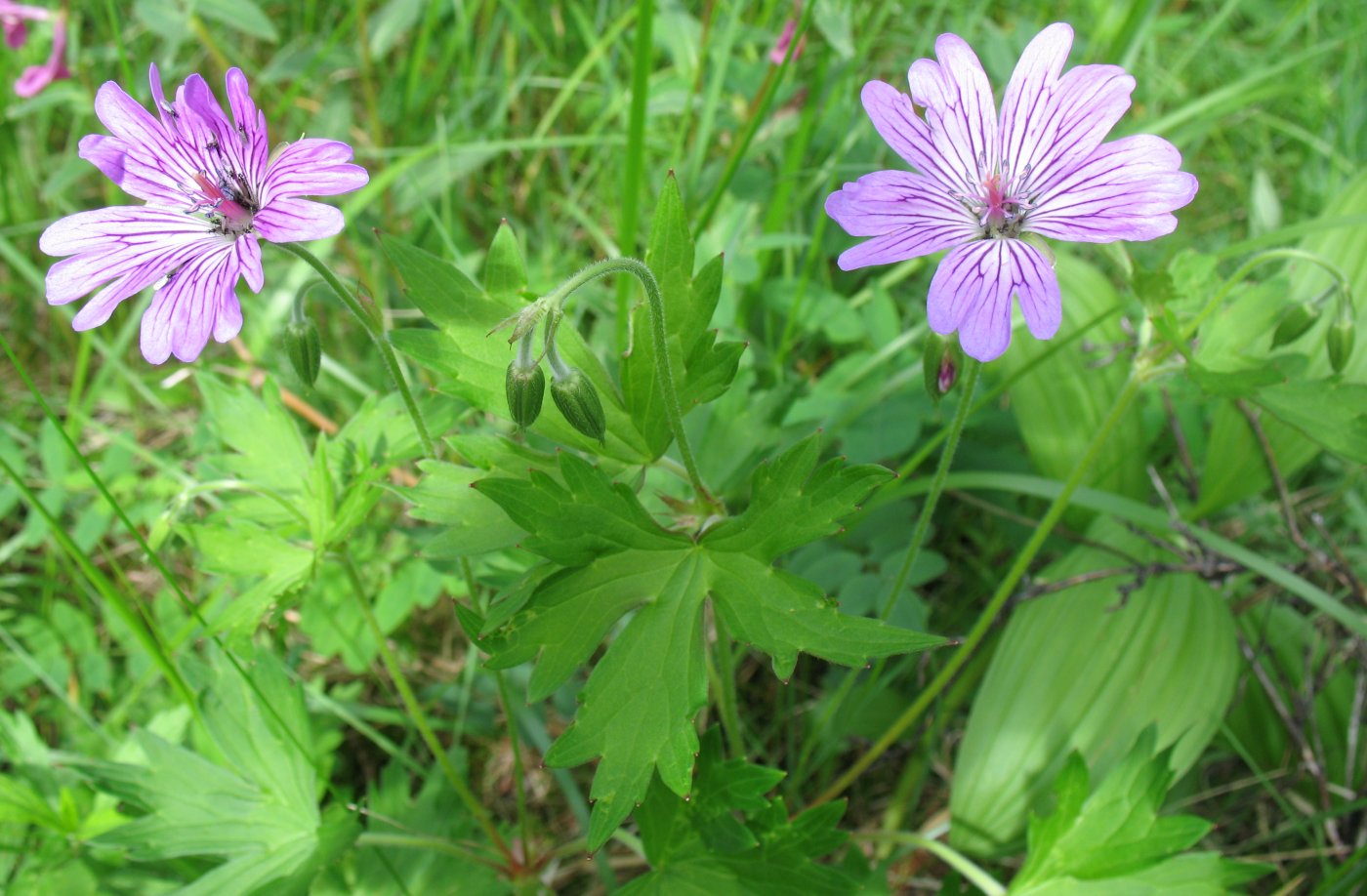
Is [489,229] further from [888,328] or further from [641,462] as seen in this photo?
[641,462]

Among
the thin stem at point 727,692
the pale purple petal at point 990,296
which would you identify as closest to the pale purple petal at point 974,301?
the pale purple petal at point 990,296

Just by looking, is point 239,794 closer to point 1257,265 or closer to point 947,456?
point 947,456

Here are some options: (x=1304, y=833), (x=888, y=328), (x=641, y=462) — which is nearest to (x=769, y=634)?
(x=641, y=462)

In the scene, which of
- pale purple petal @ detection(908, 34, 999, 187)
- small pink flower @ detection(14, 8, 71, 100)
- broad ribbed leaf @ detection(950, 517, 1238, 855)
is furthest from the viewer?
Result: small pink flower @ detection(14, 8, 71, 100)

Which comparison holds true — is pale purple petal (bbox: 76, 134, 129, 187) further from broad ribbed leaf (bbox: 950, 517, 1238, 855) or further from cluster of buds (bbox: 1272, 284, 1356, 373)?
cluster of buds (bbox: 1272, 284, 1356, 373)

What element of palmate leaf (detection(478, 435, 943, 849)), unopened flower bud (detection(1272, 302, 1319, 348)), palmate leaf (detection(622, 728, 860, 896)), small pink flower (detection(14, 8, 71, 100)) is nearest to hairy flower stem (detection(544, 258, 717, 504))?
palmate leaf (detection(478, 435, 943, 849))

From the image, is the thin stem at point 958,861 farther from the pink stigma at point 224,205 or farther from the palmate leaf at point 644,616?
the pink stigma at point 224,205
